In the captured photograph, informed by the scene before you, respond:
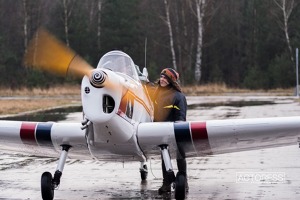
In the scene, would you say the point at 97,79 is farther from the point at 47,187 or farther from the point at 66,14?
the point at 66,14

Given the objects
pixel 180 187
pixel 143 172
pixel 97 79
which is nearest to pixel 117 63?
pixel 97 79

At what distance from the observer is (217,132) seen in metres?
7.90

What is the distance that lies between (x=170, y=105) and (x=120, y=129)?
4.56 feet

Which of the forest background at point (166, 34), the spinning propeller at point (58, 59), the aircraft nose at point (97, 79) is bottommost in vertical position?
the forest background at point (166, 34)

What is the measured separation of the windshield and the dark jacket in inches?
22.1

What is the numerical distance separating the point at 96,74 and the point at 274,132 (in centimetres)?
246

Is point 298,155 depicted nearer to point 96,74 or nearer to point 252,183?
point 252,183

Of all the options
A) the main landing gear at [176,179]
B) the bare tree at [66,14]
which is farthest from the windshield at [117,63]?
the bare tree at [66,14]

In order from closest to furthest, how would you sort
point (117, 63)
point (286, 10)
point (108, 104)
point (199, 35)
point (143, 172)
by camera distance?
point (108, 104) < point (117, 63) < point (143, 172) < point (199, 35) < point (286, 10)

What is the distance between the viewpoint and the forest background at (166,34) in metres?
53.9

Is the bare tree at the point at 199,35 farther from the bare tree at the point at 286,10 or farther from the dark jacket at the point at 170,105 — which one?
the dark jacket at the point at 170,105

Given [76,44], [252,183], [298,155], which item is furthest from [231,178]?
[76,44]

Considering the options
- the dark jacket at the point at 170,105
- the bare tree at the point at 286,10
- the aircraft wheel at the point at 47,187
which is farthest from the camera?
the bare tree at the point at 286,10

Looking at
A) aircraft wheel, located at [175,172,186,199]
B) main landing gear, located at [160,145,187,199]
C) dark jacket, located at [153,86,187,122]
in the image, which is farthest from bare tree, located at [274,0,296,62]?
aircraft wheel, located at [175,172,186,199]
